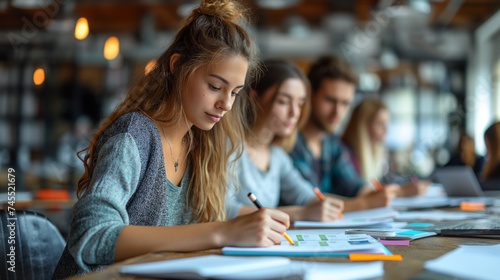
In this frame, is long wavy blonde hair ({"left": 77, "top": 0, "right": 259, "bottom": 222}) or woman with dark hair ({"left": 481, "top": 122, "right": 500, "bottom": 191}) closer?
long wavy blonde hair ({"left": 77, "top": 0, "right": 259, "bottom": 222})

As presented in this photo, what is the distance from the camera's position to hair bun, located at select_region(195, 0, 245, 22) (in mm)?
1495

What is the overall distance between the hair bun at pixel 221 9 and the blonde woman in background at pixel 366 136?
2.09 meters

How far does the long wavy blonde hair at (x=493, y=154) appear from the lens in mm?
3012

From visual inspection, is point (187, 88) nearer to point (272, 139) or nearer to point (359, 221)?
point (359, 221)

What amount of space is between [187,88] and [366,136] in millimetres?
2389

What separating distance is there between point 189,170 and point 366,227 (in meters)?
0.46

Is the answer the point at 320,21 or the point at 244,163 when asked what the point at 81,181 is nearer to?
the point at 244,163

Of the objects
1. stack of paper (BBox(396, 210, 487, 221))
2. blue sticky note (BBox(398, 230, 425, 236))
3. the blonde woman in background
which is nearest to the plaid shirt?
the blonde woman in background

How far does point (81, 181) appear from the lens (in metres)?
1.36

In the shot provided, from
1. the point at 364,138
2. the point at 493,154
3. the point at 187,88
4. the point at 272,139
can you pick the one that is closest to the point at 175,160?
the point at 187,88

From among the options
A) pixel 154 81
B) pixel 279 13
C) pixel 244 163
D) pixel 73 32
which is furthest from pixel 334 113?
pixel 279 13

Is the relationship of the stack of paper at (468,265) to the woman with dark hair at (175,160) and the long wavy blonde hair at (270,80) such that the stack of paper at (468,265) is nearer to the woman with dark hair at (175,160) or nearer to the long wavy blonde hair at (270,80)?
the woman with dark hair at (175,160)

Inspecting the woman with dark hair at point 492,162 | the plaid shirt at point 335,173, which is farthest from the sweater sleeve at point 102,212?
the woman with dark hair at point 492,162

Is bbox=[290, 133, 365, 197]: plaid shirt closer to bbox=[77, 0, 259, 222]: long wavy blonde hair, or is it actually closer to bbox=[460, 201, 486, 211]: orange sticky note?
bbox=[460, 201, 486, 211]: orange sticky note
